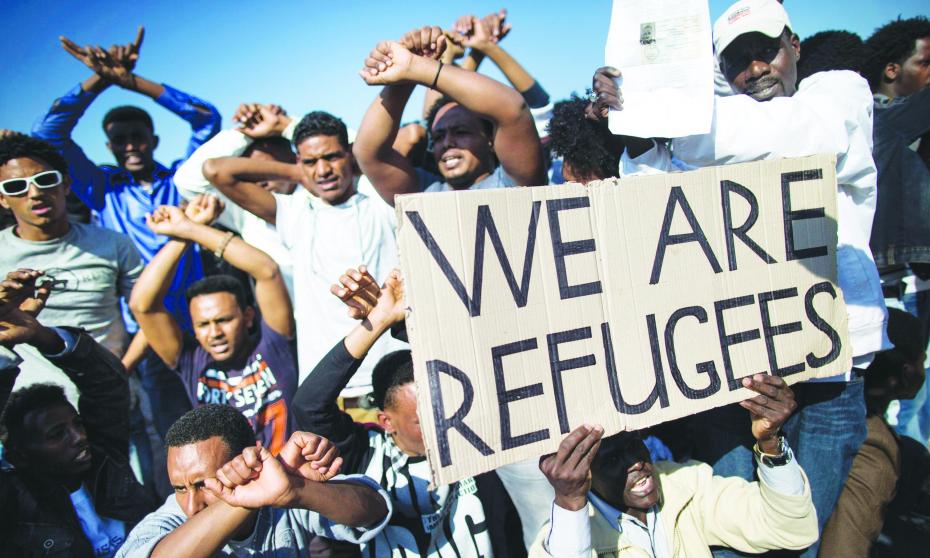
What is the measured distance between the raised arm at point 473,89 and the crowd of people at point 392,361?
11 mm

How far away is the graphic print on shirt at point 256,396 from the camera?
118 inches

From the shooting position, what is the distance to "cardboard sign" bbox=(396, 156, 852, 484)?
5.62 feet

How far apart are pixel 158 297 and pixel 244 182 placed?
92 centimetres

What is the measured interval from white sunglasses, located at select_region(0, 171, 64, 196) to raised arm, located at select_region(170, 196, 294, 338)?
0.85 m

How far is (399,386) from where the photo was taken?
99.5 inches

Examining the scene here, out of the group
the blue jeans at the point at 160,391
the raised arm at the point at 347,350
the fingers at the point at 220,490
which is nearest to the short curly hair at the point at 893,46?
the raised arm at the point at 347,350

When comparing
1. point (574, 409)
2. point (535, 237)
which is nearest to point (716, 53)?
point (535, 237)

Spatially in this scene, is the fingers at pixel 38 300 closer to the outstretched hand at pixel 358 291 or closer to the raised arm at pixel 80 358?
the raised arm at pixel 80 358

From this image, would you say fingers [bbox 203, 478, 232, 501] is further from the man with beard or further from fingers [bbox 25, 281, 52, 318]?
fingers [bbox 25, 281, 52, 318]

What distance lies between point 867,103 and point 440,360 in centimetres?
175

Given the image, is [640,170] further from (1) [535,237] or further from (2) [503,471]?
(2) [503,471]

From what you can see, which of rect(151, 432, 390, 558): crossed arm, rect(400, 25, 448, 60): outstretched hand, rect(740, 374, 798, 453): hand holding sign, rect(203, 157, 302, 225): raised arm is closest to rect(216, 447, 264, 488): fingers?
rect(151, 432, 390, 558): crossed arm

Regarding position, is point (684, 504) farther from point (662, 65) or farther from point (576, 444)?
point (662, 65)

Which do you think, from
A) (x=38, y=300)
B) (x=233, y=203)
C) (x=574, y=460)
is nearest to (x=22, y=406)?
(x=38, y=300)
